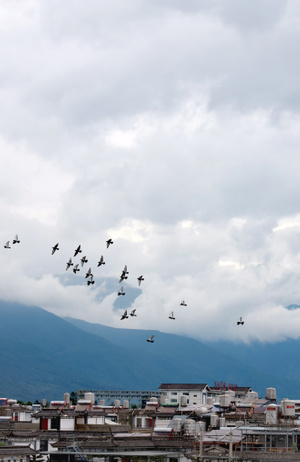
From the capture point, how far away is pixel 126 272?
99.1 meters

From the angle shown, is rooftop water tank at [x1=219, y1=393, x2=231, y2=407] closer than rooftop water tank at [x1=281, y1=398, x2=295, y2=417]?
No

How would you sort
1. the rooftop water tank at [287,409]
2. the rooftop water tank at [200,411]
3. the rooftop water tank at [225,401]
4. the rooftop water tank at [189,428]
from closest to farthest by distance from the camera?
the rooftop water tank at [287,409] → the rooftop water tank at [189,428] → the rooftop water tank at [200,411] → the rooftop water tank at [225,401]

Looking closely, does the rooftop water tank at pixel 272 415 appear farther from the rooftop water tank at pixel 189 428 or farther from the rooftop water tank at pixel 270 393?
the rooftop water tank at pixel 270 393

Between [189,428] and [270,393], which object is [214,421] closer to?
[189,428]

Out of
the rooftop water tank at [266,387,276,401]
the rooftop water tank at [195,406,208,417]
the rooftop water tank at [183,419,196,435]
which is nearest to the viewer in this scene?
the rooftop water tank at [183,419,196,435]

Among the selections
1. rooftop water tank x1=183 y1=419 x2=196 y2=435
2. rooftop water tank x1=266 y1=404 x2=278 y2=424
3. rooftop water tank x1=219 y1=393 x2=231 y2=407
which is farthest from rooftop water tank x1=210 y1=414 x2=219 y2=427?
rooftop water tank x1=266 y1=404 x2=278 y2=424

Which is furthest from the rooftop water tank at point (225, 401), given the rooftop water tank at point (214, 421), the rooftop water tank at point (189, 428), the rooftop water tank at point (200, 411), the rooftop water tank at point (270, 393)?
the rooftop water tank at point (189, 428)

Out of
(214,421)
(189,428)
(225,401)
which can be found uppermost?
(225,401)

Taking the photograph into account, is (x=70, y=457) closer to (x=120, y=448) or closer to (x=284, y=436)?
(x=120, y=448)

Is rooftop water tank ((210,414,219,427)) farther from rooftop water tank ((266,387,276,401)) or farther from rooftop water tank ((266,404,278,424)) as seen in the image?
rooftop water tank ((266,387,276,401))

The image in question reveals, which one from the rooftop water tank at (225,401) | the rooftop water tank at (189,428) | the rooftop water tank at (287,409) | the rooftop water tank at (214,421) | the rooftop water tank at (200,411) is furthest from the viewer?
the rooftop water tank at (225,401)

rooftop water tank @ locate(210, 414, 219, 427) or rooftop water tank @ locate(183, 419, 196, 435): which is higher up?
rooftop water tank @ locate(210, 414, 219, 427)

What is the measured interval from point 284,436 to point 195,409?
2980 centimetres

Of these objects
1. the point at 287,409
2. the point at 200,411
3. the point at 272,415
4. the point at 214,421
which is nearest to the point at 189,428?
the point at 214,421
